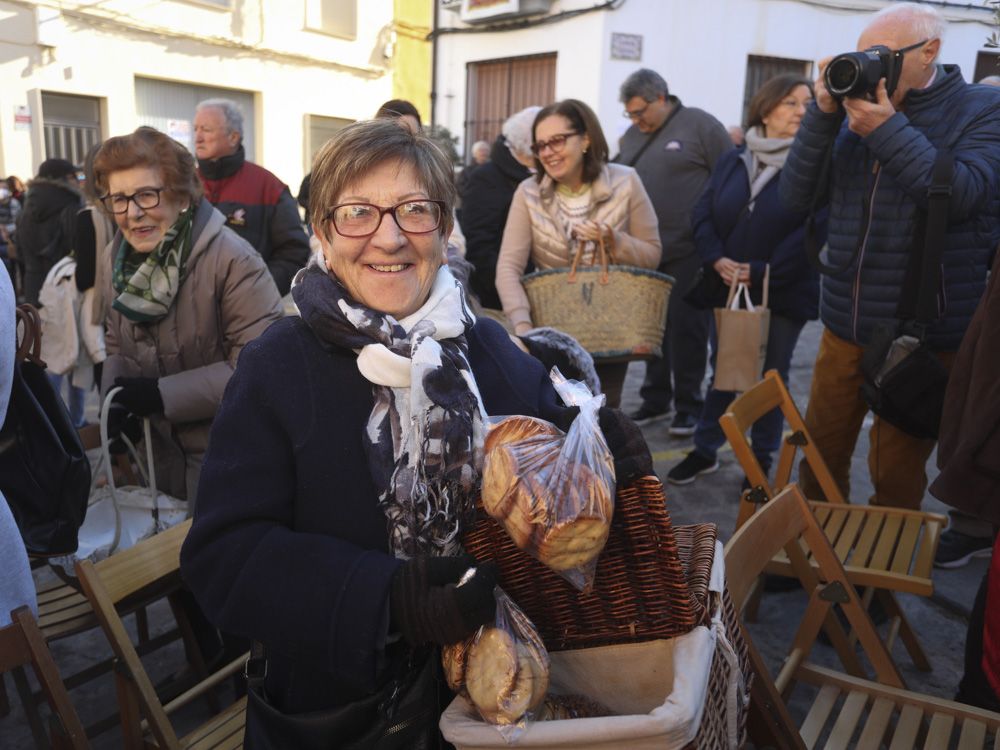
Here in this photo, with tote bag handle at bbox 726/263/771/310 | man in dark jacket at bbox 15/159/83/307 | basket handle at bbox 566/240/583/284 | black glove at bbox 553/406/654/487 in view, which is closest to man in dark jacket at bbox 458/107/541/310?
basket handle at bbox 566/240/583/284

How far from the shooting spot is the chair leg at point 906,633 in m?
2.77

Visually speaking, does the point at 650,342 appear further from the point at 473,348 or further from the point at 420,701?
the point at 420,701

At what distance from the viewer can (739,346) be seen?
11.9 ft

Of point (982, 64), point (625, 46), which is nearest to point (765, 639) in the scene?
point (625, 46)

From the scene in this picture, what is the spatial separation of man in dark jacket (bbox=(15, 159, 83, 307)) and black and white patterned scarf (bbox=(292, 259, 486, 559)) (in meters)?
5.20

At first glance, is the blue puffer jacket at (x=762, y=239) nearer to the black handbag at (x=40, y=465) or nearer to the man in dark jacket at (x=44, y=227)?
the black handbag at (x=40, y=465)

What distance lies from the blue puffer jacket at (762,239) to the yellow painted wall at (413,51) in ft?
42.5

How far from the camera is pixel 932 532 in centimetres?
274

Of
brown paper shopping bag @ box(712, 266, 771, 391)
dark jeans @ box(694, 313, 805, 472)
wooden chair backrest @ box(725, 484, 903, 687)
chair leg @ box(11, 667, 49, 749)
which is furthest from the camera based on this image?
dark jeans @ box(694, 313, 805, 472)

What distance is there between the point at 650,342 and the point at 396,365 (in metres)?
2.03

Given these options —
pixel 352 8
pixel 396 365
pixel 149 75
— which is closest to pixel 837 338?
pixel 396 365

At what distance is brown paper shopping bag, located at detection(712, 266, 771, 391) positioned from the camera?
361 centimetres

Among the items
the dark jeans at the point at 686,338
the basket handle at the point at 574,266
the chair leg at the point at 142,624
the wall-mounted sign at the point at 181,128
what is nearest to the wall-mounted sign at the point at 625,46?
the wall-mounted sign at the point at 181,128

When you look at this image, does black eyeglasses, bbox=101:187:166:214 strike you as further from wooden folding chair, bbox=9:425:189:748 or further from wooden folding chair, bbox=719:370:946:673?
wooden folding chair, bbox=719:370:946:673
